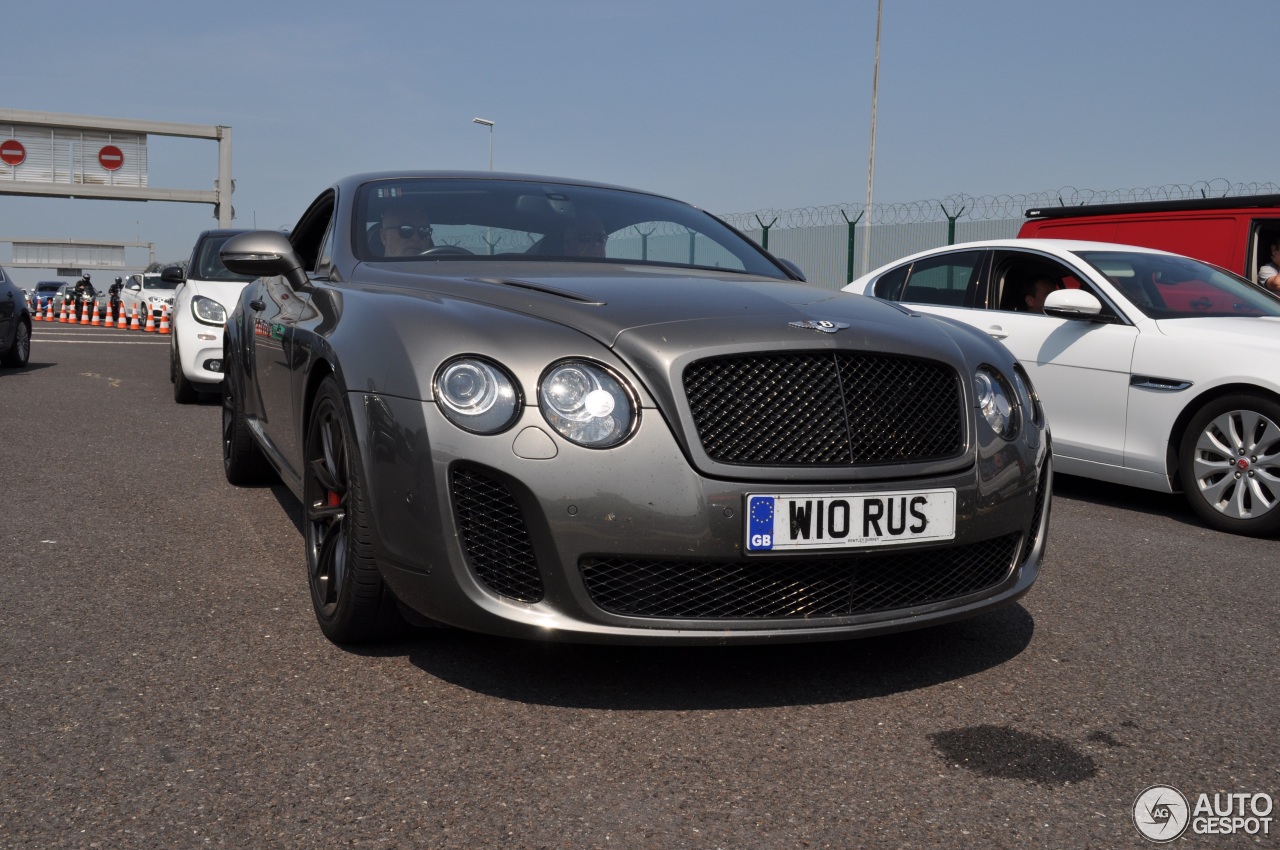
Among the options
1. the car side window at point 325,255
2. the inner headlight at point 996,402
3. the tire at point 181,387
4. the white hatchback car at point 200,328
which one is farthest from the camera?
the tire at point 181,387

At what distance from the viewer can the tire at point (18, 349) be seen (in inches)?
553

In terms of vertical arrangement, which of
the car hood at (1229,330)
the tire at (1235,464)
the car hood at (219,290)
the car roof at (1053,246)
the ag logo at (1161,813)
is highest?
the car roof at (1053,246)

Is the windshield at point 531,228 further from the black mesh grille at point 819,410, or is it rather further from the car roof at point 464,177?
the black mesh grille at point 819,410

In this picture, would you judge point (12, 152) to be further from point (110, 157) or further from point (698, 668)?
point (698, 668)

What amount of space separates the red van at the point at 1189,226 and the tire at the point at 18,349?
1076 centimetres

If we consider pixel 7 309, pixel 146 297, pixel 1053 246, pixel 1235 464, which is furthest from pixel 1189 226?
pixel 146 297

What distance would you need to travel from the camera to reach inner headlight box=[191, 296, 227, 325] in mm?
10281

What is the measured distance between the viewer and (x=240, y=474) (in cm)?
623

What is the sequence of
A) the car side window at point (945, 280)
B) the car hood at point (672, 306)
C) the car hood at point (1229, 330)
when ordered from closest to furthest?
the car hood at point (672, 306)
the car hood at point (1229, 330)
the car side window at point (945, 280)

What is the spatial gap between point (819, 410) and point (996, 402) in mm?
653

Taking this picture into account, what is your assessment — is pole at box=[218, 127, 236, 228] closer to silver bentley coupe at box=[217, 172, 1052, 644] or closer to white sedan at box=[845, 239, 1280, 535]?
white sedan at box=[845, 239, 1280, 535]

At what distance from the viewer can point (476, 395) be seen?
9.75ft

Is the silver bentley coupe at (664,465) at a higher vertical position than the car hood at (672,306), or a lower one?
lower

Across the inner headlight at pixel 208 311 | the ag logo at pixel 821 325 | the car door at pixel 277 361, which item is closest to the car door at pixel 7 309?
the inner headlight at pixel 208 311
